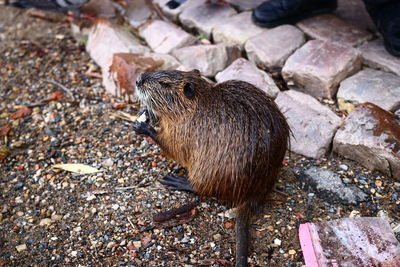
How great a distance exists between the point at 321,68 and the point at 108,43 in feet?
6.16

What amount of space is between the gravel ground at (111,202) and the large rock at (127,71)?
0.10 m

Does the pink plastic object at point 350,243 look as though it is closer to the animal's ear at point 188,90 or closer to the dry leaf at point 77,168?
the animal's ear at point 188,90

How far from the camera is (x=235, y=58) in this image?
3455mm

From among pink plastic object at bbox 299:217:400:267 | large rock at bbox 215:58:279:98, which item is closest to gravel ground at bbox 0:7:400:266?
pink plastic object at bbox 299:217:400:267

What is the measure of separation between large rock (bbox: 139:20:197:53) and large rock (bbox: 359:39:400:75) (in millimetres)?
1451

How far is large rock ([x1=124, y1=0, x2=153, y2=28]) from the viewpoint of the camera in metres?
4.25

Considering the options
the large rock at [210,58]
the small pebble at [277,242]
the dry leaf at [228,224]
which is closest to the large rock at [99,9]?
the large rock at [210,58]

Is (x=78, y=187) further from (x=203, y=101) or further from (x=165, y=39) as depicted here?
(x=165, y=39)

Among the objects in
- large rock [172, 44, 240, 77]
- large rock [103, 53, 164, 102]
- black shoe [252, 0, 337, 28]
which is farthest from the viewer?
black shoe [252, 0, 337, 28]

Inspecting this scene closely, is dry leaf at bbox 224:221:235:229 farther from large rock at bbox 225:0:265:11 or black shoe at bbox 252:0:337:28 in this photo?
large rock at bbox 225:0:265:11

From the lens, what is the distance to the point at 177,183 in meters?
2.56

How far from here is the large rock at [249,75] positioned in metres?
3.08

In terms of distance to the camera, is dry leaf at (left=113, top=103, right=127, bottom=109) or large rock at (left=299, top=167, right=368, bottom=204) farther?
dry leaf at (left=113, top=103, right=127, bottom=109)

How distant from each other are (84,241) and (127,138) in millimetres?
932
